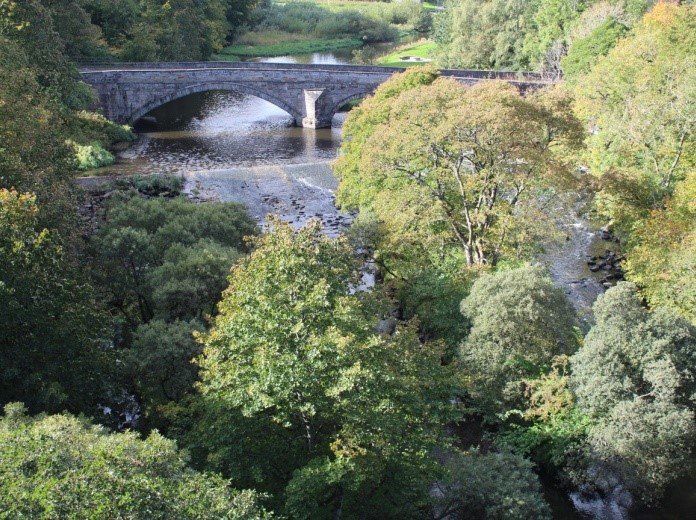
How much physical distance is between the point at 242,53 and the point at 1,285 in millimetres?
84643

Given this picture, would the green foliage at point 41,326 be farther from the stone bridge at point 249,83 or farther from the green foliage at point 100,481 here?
the stone bridge at point 249,83

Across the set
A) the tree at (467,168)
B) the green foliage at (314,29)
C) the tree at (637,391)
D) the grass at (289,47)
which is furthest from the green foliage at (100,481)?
the green foliage at (314,29)

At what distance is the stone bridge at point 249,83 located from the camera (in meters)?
67.4

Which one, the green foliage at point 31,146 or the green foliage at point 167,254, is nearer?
the green foliage at point 31,146

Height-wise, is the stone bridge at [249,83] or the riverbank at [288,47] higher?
the riverbank at [288,47]

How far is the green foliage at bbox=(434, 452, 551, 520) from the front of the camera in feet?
63.8

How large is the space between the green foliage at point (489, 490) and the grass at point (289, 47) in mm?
83668

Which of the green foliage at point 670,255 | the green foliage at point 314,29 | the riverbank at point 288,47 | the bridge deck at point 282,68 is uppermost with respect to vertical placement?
the green foliage at point 314,29

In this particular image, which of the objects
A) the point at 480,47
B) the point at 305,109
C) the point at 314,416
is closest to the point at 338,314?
the point at 314,416

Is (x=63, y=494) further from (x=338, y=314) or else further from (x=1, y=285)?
(x=1, y=285)

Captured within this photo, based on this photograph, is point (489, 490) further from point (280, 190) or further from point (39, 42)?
point (39, 42)

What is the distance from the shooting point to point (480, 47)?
78.9 metres

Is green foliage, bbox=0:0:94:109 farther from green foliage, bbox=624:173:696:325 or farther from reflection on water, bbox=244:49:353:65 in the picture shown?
reflection on water, bbox=244:49:353:65

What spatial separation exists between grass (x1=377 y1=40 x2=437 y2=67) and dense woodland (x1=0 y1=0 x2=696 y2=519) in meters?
51.2
